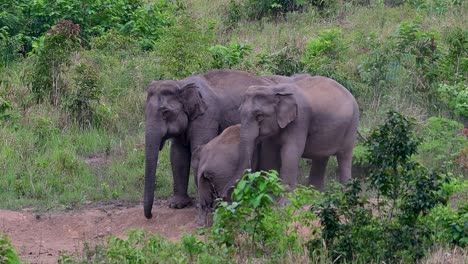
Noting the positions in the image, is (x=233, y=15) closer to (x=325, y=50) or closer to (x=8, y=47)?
(x=325, y=50)

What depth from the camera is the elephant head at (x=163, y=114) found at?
11961 millimetres

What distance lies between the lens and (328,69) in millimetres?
15508

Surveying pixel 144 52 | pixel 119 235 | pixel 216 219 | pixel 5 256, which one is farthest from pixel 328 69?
pixel 5 256

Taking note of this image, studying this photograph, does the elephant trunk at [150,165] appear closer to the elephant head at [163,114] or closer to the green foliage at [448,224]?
the elephant head at [163,114]

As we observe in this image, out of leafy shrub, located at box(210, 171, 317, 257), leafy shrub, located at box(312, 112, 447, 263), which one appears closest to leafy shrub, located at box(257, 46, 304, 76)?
leafy shrub, located at box(312, 112, 447, 263)

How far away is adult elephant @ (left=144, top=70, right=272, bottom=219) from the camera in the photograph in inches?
474

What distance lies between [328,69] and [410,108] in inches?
52.1

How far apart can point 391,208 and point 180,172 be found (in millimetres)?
3620

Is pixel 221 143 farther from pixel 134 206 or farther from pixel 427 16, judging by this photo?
pixel 427 16

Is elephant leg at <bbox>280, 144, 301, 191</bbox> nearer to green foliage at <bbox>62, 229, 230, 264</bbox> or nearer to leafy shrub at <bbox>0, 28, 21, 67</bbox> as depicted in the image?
green foliage at <bbox>62, 229, 230, 264</bbox>

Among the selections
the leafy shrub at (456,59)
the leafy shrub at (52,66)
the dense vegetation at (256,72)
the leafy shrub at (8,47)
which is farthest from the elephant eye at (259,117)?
the leafy shrub at (8,47)

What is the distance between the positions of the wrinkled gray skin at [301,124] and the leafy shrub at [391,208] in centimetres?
234

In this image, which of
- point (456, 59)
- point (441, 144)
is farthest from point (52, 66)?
point (456, 59)

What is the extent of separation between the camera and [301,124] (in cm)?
1231
